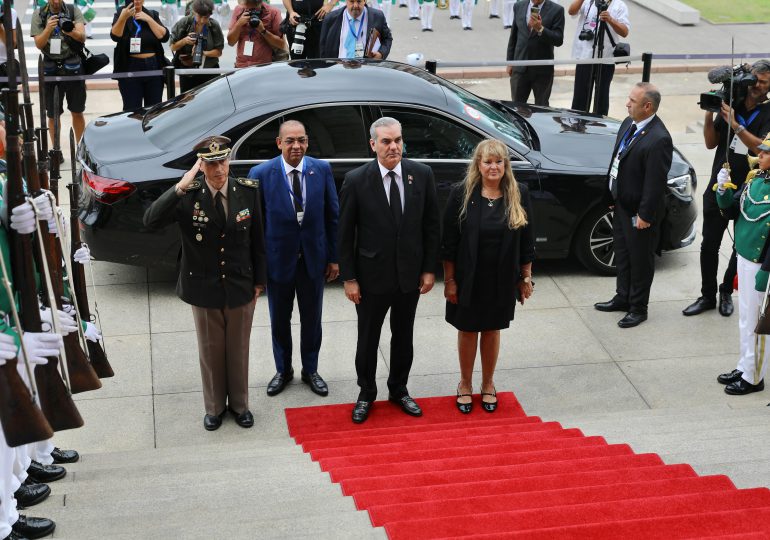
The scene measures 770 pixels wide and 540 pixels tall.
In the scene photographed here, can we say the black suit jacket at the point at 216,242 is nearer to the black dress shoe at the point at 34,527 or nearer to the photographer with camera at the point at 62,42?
the black dress shoe at the point at 34,527

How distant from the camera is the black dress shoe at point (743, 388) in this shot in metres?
6.91

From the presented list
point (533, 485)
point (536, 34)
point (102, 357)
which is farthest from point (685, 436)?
point (536, 34)

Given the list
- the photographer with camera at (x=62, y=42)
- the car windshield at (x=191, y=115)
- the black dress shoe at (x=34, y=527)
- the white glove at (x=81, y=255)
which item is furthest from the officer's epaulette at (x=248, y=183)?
the photographer with camera at (x=62, y=42)

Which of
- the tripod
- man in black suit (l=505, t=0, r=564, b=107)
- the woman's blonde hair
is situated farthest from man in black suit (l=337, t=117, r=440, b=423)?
the tripod

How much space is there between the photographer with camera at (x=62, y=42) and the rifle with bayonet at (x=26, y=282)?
259 inches

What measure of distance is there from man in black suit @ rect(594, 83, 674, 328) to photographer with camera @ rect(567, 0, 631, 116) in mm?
4543

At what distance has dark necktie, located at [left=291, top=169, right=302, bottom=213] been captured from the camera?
21.3 ft

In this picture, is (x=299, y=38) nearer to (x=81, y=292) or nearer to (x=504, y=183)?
(x=504, y=183)

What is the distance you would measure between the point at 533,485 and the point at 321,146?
13.2 feet

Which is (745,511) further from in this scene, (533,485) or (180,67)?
(180,67)

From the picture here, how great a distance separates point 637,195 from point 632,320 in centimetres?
96

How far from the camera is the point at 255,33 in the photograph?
11445 millimetres

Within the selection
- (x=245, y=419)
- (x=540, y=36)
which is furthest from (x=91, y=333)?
(x=540, y=36)

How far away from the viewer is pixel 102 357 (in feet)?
17.7
